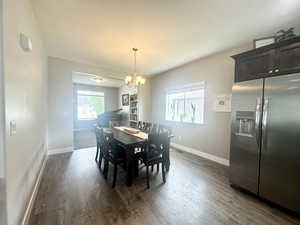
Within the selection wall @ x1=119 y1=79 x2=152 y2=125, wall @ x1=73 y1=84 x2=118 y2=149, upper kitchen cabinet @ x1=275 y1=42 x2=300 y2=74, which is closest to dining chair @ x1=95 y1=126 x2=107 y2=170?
wall @ x1=119 y1=79 x2=152 y2=125

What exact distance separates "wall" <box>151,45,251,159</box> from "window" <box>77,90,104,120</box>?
5.12 metres

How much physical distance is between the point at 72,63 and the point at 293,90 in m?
4.85

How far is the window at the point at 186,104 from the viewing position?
397cm

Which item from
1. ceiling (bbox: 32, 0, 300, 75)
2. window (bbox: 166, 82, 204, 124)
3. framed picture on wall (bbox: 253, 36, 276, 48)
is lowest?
window (bbox: 166, 82, 204, 124)

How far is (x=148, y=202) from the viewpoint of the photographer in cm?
193

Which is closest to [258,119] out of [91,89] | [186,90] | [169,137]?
[169,137]

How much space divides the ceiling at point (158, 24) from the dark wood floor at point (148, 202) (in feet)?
8.96

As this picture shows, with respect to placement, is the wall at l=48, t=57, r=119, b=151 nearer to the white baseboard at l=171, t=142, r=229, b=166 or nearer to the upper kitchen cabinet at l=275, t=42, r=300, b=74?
the white baseboard at l=171, t=142, r=229, b=166

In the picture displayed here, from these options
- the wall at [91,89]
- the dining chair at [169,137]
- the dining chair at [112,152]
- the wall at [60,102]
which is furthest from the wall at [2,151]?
the wall at [91,89]

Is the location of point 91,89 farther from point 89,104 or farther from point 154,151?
point 154,151

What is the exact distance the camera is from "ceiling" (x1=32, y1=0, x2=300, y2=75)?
185 cm

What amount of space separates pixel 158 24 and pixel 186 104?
8.85ft

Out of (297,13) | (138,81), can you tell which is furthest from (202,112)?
(297,13)

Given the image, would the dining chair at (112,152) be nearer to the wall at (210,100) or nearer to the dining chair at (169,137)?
the dining chair at (169,137)
